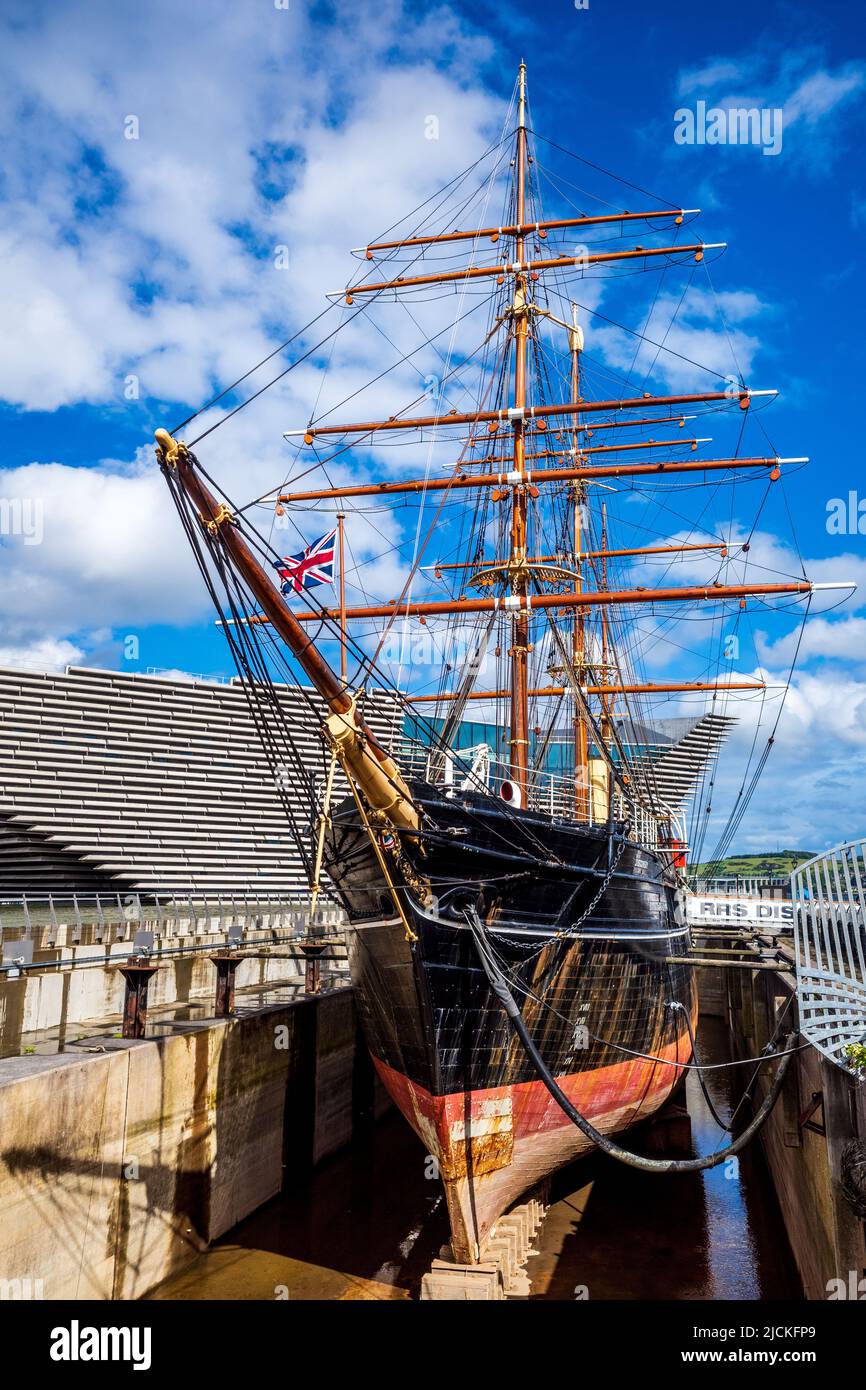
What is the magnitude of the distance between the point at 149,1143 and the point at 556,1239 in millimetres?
5437

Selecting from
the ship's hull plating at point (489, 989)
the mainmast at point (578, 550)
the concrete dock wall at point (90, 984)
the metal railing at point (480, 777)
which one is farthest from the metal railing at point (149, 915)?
the mainmast at point (578, 550)

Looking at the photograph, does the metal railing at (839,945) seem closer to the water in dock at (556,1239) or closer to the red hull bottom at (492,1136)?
the red hull bottom at (492,1136)

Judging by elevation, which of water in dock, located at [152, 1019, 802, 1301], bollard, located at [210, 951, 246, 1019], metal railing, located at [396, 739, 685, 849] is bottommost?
water in dock, located at [152, 1019, 802, 1301]

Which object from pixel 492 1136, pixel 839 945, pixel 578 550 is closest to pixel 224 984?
pixel 492 1136

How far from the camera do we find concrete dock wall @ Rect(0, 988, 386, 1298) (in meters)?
7.92

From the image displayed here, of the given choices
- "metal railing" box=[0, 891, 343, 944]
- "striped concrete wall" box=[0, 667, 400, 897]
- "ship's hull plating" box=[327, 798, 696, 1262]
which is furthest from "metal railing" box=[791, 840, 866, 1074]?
"striped concrete wall" box=[0, 667, 400, 897]

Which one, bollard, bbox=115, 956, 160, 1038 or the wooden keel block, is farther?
bollard, bbox=115, 956, 160, 1038

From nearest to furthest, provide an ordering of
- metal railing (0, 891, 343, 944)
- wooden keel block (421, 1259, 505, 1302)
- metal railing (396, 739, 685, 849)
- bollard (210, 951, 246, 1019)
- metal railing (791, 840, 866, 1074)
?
1. metal railing (791, 840, 866, 1074)
2. wooden keel block (421, 1259, 505, 1302)
3. metal railing (396, 739, 685, 849)
4. bollard (210, 951, 246, 1019)
5. metal railing (0, 891, 343, 944)

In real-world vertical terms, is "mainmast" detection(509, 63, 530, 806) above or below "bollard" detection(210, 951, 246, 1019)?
above

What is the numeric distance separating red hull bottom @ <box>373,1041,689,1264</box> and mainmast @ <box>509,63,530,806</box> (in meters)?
4.31

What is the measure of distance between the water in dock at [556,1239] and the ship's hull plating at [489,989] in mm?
1372

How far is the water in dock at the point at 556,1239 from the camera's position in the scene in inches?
412

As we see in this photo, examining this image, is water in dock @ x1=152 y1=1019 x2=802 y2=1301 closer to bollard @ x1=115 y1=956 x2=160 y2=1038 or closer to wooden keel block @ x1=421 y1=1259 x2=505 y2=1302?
wooden keel block @ x1=421 y1=1259 x2=505 y2=1302
